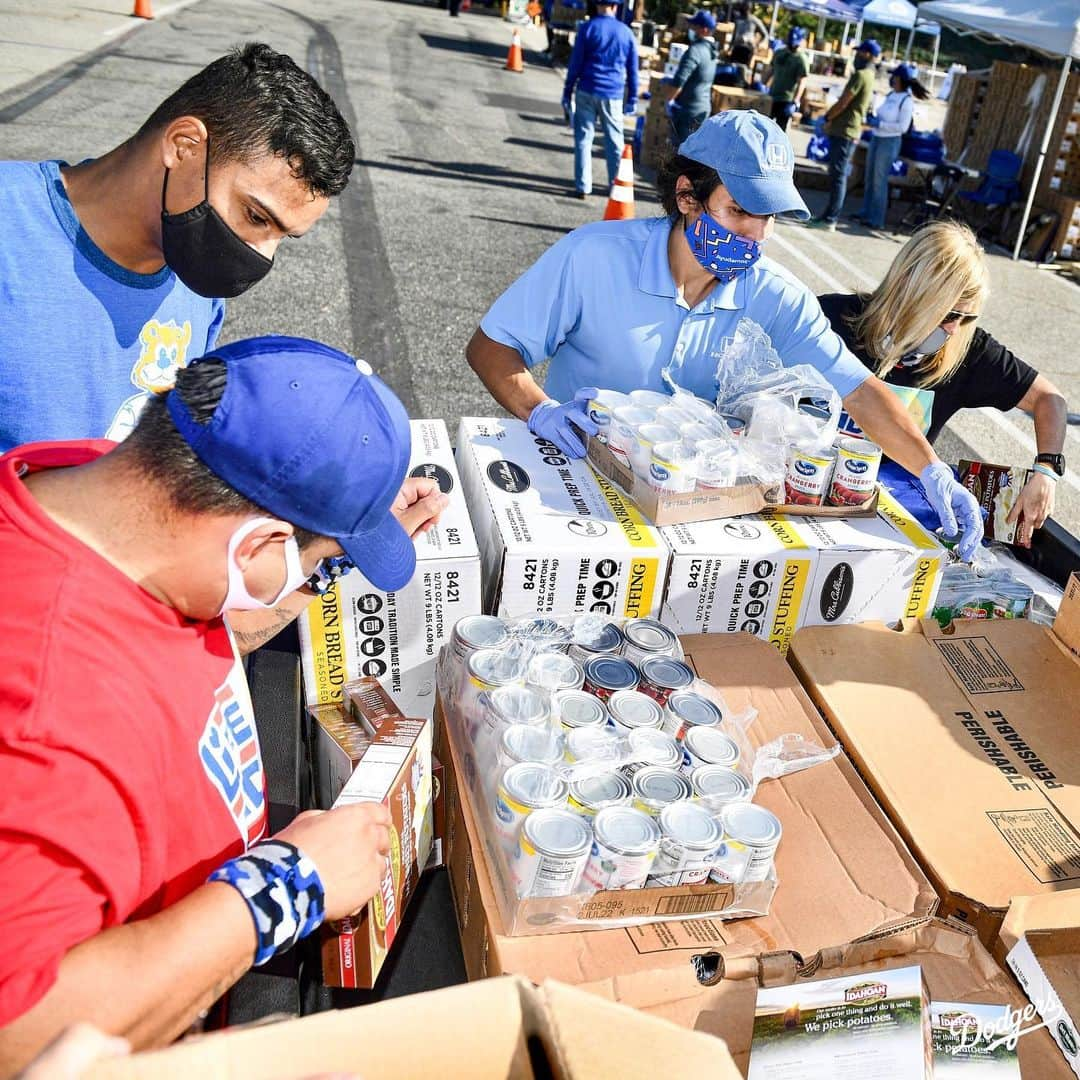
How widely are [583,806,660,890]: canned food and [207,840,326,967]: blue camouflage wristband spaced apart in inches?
21.4

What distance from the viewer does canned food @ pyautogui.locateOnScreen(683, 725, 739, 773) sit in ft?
6.87

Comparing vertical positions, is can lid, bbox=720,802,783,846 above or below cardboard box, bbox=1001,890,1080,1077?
above

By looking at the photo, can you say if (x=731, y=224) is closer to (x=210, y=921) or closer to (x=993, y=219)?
(x=210, y=921)

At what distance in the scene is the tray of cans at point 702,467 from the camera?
2590mm

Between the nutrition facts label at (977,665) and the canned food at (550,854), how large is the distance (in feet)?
4.66

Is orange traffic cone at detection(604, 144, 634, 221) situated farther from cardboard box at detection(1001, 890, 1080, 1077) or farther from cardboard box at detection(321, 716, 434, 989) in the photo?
cardboard box at detection(1001, 890, 1080, 1077)

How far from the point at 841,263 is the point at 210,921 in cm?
1062

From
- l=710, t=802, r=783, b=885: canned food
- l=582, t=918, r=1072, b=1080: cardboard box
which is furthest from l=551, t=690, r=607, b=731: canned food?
l=582, t=918, r=1072, b=1080: cardboard box

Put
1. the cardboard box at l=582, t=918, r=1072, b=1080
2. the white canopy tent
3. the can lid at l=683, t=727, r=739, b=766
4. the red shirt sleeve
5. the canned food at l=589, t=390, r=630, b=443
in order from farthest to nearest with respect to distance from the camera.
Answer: the white canopy tent → the canned food at l=589, t=390, r=630, b=443 → the can lid at l=683, t=727, r=739, b=766 → the cardboard box at l=582, t=918, r=1072, b=1080 → the red shirt sleeve

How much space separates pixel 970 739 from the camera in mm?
2494

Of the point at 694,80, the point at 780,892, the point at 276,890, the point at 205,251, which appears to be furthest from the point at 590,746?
the point at 694,80

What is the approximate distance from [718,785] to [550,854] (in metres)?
0.46

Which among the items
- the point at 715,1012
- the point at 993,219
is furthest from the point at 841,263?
the point at 715,1012

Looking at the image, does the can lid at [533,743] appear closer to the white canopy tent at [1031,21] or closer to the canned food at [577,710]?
the canned food at [577,710]
